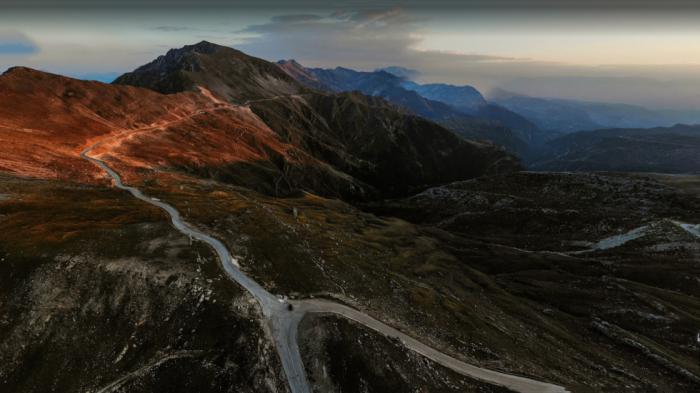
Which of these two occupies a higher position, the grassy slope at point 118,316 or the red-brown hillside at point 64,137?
the red-brown hillside at point 64,137

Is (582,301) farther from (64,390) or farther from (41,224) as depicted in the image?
(41,224)

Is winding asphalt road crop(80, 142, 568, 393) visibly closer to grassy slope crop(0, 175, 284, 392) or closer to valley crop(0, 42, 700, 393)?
valley crop(0, 42, 700, 393)

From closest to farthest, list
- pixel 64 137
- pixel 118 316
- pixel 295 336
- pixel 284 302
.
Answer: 1. pixel 295 336
2. pixel 118 316
3. pixel 284 302
4. pixel 64 137

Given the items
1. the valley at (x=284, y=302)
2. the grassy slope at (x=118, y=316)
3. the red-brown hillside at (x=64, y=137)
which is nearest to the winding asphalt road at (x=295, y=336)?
the valley at (x=284, y=302)

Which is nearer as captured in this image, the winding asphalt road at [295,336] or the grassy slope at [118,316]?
the grassy slope at [118,316]

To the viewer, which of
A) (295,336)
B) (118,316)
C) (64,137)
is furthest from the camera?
(64,137)

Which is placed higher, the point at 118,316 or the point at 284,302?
the point at 118,316

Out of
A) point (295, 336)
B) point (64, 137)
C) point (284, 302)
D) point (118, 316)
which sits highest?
point (64, 137)

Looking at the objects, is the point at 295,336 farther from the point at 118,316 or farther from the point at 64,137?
the point at 64,137

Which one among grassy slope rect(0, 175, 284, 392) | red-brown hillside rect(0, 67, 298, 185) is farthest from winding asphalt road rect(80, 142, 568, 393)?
red-brown hillside rect(0, 67, 298, 185)

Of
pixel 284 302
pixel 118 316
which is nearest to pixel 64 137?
pixel 118 316

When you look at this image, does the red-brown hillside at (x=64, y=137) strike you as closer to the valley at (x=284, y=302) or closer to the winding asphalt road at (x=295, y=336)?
the valley at (x=284, y=302)

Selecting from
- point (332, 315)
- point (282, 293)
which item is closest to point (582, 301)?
point (332, 315)
